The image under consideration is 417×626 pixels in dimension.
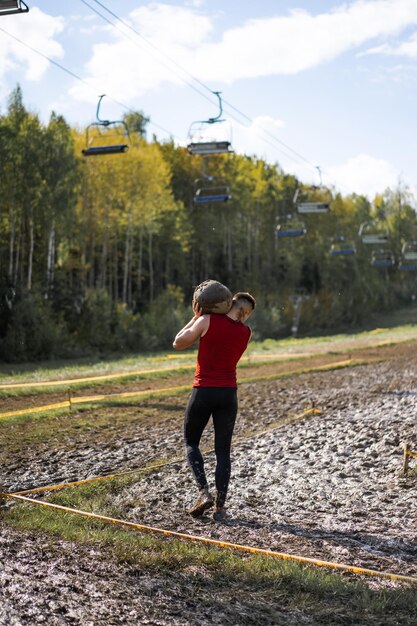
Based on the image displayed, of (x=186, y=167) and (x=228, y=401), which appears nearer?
(x=228, y=401)

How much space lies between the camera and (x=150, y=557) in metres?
6.25

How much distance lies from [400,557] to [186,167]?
200 feet

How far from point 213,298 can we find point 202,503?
195 centimetres

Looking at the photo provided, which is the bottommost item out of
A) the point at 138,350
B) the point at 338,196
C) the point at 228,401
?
the point at 138,350

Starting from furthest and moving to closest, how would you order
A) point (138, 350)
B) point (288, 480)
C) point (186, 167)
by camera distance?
point (186, 167)
point (138, 350)
point (288, 480)

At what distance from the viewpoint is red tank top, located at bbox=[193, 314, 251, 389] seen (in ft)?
24.7

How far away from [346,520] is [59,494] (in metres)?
2.92

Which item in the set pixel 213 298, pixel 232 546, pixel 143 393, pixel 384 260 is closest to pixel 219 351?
pixel 213 298

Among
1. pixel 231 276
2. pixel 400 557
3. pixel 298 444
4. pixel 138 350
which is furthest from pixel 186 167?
pixel 400 557

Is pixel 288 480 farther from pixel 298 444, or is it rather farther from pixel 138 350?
pixel 138 350

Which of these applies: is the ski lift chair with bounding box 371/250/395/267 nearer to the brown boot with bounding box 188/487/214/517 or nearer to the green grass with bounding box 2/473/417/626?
the brown boot with bounding box 188/487/214/517

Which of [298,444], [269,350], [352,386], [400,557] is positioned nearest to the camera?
[400,557]

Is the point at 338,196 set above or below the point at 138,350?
above

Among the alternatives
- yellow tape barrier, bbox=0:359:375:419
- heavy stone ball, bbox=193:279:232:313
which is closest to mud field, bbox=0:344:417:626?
yellow tape barrier, bbox=0:359:375:419
